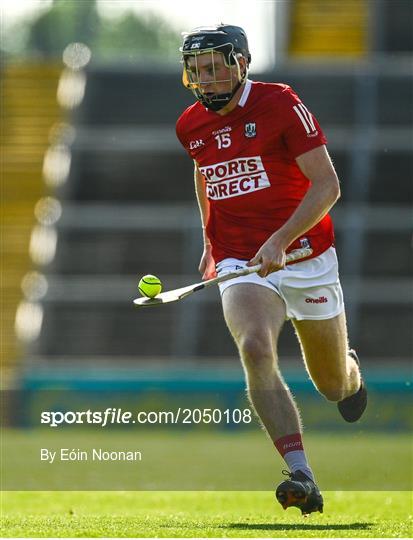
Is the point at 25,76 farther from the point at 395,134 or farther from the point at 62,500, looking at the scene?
the point at 62,500

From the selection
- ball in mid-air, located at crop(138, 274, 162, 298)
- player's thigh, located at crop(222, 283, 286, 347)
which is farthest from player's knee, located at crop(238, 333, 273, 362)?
ball in mid-air, located at crop(138, 274, 162, 298)

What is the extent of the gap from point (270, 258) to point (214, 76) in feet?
2.78

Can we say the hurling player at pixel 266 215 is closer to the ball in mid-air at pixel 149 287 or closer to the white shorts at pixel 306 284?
the white shorts at pixel 306 284

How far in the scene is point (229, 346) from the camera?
59.2ft

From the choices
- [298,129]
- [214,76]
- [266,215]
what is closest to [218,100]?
[214,76]

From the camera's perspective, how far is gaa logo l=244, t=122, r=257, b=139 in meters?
5.86

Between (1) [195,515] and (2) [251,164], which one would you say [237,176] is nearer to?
(2) [251,164]

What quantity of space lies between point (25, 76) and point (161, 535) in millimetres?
19446

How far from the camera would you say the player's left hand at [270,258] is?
5461 millimetres

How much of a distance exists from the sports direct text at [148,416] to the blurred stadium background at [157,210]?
32cm

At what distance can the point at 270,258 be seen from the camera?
5.46 metres

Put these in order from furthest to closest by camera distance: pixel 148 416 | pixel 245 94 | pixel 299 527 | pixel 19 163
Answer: pixel 19 163 < pixel 148 416 < pixel 245 94 < pixel 299 527

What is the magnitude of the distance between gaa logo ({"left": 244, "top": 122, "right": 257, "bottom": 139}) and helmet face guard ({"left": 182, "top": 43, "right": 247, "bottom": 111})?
5.4 inches

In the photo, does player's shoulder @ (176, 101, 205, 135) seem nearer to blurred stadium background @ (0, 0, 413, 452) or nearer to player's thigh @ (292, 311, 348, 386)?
player's thigh @ (292, 311, 348, 386)
